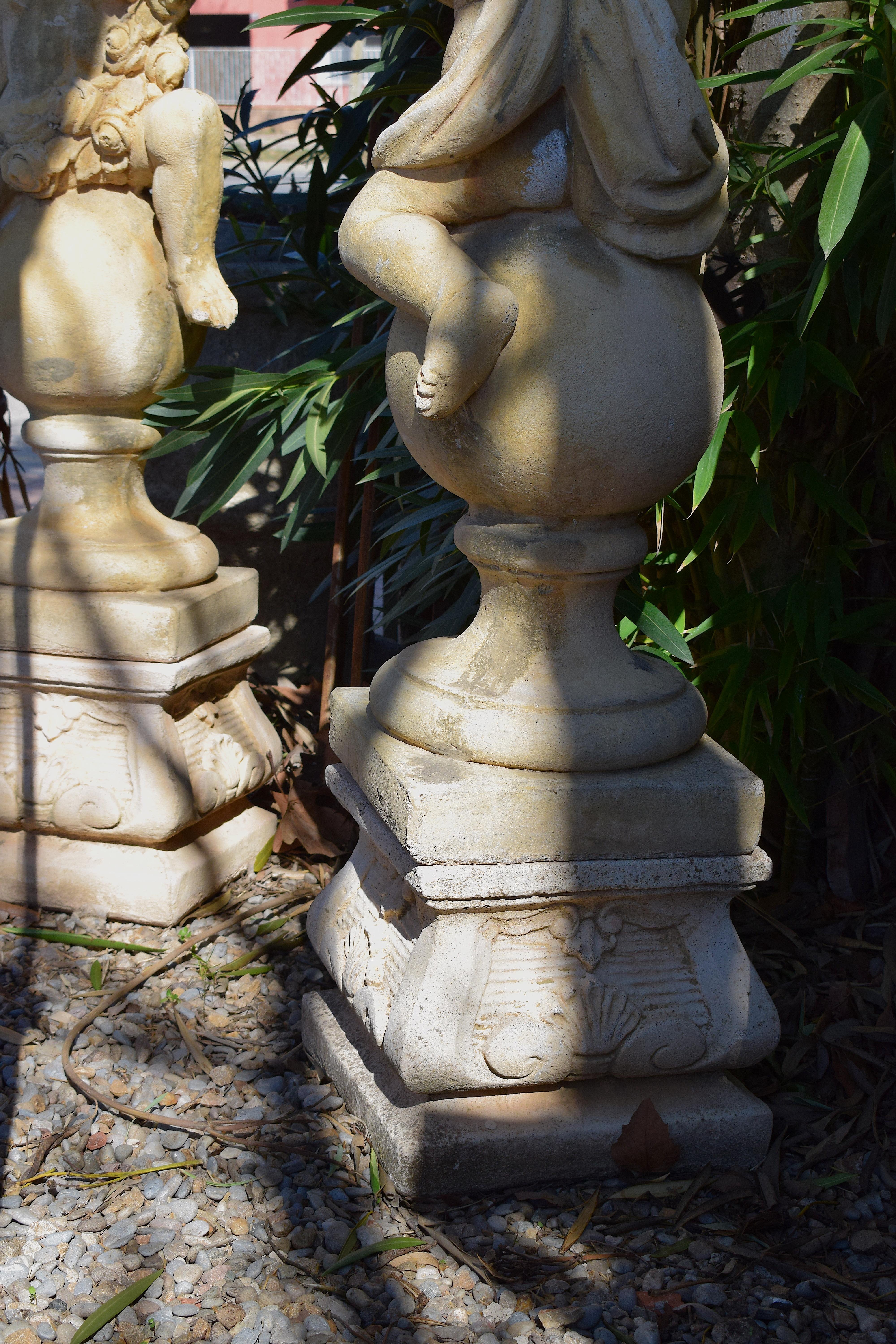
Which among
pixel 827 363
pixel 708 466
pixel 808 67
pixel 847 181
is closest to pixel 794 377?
pixel 827 363

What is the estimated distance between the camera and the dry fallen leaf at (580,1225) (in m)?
1.56

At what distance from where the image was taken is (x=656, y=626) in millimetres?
2070

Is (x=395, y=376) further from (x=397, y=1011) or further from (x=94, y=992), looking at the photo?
(x=94, y=992)

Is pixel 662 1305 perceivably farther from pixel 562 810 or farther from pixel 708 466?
pixel 708 466

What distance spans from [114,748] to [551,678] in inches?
41.8

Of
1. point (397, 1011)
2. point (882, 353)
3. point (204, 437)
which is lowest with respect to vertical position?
point (397, 1011)

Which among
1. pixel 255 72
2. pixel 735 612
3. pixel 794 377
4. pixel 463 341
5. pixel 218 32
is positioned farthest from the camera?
pixel 218 32

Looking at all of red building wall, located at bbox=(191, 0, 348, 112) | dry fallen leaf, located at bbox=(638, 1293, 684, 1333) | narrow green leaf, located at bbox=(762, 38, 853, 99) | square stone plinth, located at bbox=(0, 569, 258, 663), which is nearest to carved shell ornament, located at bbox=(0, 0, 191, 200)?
square stone plinth, located at bbox=(0, 569, 258, 663)

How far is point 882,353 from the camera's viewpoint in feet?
6.84

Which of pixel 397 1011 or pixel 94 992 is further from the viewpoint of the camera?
pixel 94 992

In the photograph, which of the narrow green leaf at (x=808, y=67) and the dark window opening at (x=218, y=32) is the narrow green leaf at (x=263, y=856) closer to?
the narrow green leaf at (x=808, y=67)

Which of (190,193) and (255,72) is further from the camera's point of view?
(255,72)

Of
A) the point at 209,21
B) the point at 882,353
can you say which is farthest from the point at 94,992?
the point at 209,21

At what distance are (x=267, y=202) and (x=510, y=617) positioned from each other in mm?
2061
